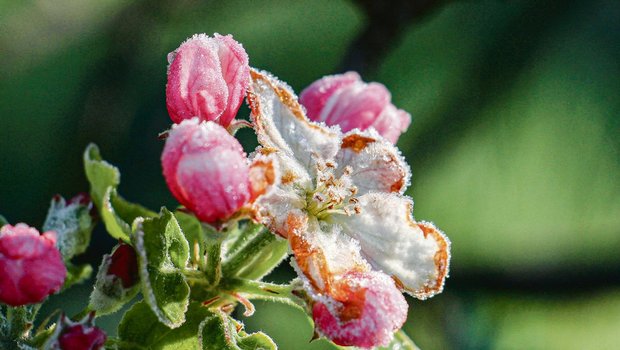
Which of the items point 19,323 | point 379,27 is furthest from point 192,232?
point 379,27

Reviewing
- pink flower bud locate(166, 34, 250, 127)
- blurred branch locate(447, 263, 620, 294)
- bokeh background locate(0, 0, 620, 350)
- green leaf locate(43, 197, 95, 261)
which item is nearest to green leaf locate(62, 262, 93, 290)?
green leaf locate(43, 197, 95, 261)

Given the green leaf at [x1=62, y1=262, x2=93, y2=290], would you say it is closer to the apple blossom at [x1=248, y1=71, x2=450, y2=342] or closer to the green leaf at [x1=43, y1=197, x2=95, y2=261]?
the green leaf at [x1=43, y1=197, x2=95, y2=261]

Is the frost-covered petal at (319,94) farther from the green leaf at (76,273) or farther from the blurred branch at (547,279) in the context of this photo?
the blurred branch at (547,279)

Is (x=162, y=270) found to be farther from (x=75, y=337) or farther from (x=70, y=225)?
(x=70, y=225)

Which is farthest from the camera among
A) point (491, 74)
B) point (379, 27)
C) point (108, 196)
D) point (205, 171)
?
point (491, 74)

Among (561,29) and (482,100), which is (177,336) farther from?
(561,29)

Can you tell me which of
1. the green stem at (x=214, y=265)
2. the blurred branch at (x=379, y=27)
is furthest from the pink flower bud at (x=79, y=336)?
the blurred branch at (x=379, y=27)
